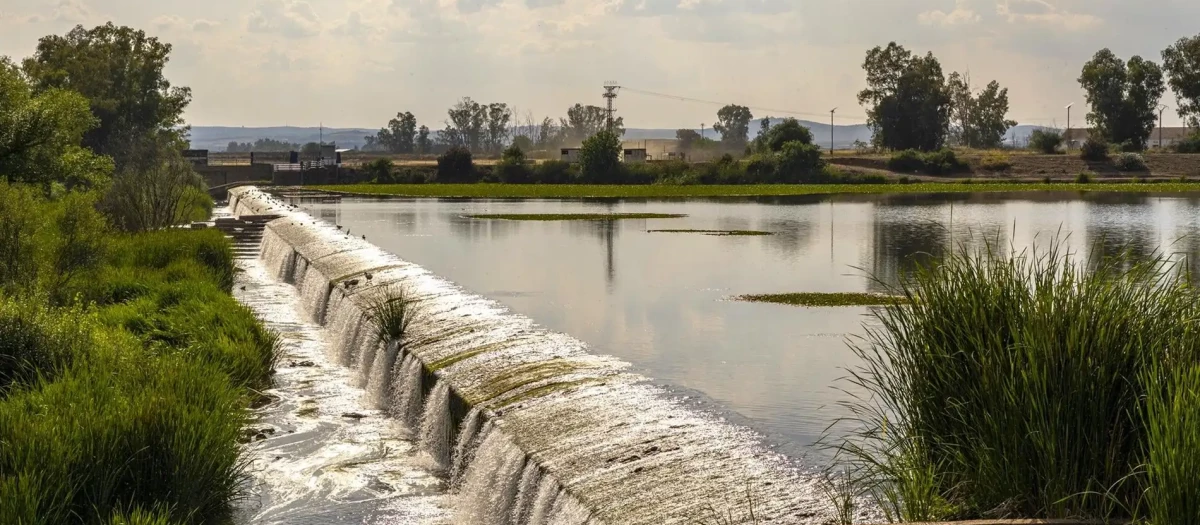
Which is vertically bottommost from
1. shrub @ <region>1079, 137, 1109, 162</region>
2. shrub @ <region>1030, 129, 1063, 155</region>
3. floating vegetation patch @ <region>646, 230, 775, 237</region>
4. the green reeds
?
floating vegetation patch @ <region>646, 230, 775, 237</region>

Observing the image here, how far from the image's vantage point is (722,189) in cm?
9269

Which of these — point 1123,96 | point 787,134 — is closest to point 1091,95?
point 1123,96

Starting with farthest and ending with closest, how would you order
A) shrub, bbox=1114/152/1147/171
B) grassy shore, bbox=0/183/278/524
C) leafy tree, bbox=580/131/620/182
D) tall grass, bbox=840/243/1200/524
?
leafy tree, bbox=580/131/620/182 < shrub, bbox=1114/152/1147/171 < grassy shore, bbox=0/183/278/524 < tall grass, bbox=840/243/1200/524

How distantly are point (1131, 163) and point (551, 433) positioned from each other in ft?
348

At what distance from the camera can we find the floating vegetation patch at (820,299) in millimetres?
23172

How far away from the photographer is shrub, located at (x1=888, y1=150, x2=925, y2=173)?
10931 cm

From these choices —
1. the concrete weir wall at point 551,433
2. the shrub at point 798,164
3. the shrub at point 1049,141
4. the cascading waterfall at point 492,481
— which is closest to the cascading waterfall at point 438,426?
the concrete weir wall at point 551,433

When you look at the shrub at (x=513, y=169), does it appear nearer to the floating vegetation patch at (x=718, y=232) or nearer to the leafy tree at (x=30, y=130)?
the floating vegetation patch at (x=718, y=232)

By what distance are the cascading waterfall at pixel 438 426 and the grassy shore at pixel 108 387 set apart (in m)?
2.06

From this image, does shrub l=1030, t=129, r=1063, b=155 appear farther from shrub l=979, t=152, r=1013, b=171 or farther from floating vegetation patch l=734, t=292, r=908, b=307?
floating vegetation patch l=734, t=292, r=908, b=307

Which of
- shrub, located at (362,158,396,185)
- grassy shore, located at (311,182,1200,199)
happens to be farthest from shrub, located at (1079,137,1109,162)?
shrub, located at (362,158,396,185)

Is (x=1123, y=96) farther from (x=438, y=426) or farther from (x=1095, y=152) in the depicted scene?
(x=438, y=426)

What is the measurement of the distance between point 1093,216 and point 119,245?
39116 mm

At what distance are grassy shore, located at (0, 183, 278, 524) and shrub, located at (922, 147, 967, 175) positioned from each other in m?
92.5
